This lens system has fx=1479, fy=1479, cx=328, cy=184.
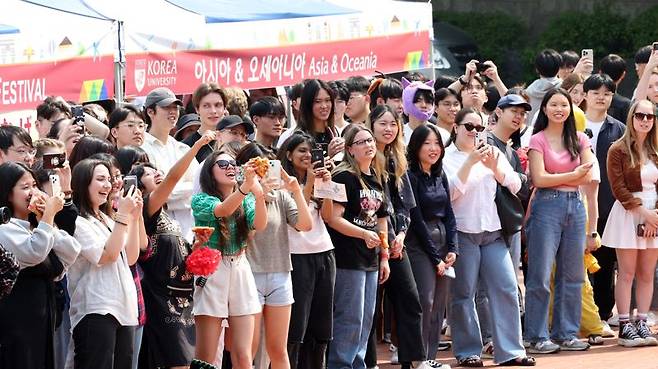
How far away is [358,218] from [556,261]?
2433mm

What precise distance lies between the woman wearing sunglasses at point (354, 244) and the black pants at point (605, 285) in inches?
132

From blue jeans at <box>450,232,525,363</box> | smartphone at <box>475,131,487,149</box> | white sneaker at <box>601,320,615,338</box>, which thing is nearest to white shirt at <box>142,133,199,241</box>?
smartphone at <box>475,131,487,149</box>

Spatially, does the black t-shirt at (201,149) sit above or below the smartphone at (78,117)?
below

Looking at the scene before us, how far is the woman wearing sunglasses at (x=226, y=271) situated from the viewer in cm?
881

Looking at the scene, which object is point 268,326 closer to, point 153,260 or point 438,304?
point 153,260

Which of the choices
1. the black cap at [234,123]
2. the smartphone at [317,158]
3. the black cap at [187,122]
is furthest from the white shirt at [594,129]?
the smartphone at [317,158]

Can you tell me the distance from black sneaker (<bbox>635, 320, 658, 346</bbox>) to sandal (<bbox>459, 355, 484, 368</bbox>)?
1.63m

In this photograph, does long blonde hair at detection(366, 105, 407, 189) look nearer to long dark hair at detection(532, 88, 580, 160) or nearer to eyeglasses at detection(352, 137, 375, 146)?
eyeglasses at detection(352, 137, 375, 146)

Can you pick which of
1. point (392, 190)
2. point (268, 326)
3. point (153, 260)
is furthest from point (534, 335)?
point (153, 260)

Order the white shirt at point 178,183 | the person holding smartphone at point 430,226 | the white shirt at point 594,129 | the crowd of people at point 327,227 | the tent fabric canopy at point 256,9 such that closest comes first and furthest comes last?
the crowd of people at point 327,227 < the white shirt at point 178,183 < the person holding smartphone at point 430,226 < the tent fabric canopy at point 256,9 < the white shirt at point 594,129

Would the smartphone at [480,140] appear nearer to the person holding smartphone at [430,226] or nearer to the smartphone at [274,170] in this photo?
the person holding smartphone at [430,226]

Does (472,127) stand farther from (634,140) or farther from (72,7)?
(72,7)

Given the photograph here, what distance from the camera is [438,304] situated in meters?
10.7

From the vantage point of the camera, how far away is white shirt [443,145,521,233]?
1082 cm
